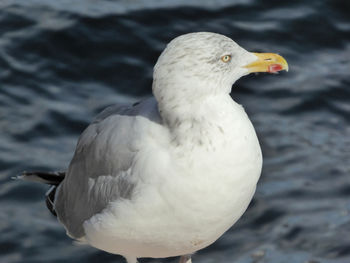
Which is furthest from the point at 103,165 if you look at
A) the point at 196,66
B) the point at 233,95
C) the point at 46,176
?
the point at 233,95

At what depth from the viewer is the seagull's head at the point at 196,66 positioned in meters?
4.01

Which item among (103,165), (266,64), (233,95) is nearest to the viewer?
(266,64)

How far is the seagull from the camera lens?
4.00 meters

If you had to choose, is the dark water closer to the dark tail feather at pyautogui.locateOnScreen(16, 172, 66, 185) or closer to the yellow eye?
the dark tail feather at pyautogui.locateOnScreen(16, 172, 66, 185)

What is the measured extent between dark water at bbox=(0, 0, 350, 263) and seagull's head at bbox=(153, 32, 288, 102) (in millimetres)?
2039

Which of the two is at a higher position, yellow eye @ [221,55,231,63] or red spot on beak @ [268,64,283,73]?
yellow eye @ [221,55,231,63]

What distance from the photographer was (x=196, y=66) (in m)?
4.02

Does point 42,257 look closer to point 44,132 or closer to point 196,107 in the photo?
point 44,132

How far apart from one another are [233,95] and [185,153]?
365 cm

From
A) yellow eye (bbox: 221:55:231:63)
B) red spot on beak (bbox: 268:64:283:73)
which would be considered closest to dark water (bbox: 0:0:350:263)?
red spot on beak (bbox: 268:64:283:73)

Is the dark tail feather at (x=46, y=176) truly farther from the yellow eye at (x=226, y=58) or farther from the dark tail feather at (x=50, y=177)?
the yellow eye at (x=226, y=58)

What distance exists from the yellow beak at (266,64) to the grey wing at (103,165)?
547 millimetres

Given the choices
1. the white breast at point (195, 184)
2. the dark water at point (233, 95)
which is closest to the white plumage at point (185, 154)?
the white breast at point (195, 184)

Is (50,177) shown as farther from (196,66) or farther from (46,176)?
(196,66)
